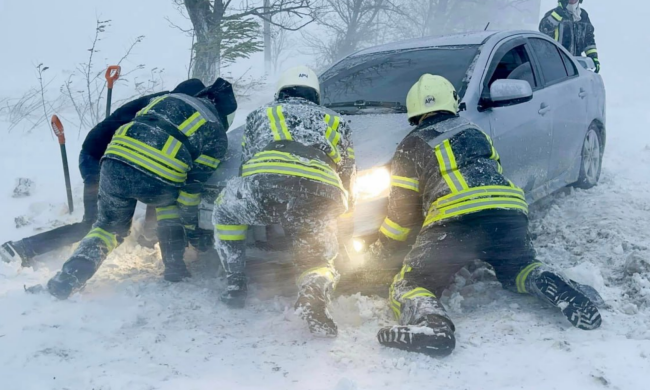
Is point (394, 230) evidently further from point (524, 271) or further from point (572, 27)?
point (572, 27)

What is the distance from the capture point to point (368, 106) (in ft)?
14.1

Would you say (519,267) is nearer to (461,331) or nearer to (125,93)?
(461,331)

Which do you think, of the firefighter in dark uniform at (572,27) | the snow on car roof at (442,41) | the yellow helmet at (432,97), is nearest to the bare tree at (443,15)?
the firefighter in dark uniform at (572,27)

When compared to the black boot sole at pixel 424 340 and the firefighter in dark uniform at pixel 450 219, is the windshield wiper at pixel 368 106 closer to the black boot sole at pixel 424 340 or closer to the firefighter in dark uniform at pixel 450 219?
the firefighter in dark uniform at pixel 450 219

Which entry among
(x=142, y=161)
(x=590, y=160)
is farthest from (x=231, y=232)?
(x=590, y=160)

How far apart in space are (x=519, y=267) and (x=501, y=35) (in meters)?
2.28

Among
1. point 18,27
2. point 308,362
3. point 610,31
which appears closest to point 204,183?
point 308,362

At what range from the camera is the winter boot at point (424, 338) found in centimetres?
270

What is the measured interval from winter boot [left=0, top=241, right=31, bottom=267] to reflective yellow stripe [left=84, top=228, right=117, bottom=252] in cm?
67

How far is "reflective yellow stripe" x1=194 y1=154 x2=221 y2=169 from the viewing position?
3.76 meters

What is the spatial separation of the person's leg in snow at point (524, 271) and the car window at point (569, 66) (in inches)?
115

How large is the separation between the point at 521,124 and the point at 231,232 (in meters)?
2.46

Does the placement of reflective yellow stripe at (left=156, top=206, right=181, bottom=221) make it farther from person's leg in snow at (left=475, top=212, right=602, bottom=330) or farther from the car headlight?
person's leg in snow at (left=475, top=212, right=602, bottom=330)

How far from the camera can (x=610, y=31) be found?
45938 millimetres
